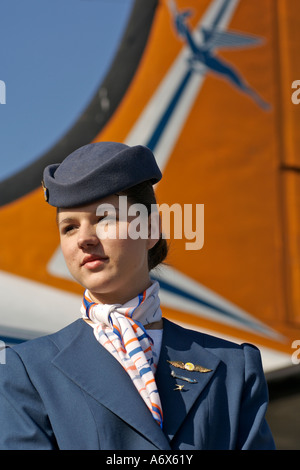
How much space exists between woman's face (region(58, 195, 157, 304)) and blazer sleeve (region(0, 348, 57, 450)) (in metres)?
0.19

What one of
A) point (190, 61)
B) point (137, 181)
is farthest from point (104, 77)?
point (137, 181)

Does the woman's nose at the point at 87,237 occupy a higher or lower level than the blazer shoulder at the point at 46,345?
higher

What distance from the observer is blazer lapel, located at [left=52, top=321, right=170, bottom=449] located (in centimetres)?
107

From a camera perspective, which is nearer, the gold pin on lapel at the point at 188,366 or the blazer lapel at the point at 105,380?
the blazer lapel at the point at 105,380

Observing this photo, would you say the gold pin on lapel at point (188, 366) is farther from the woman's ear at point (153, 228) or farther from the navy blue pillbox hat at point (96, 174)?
the navy blue pillbox hat at point (96, 174)

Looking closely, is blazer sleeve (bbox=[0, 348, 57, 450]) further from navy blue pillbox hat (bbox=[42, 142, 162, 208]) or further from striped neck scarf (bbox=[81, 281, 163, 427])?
navy blue pillbox hat (bbox=[42, 142, 162, 208])

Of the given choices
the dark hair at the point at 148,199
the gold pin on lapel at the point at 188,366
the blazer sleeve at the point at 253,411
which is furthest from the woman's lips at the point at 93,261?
the blazer sleeve at the point at 253,411

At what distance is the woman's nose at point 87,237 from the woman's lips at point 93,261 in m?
0.02

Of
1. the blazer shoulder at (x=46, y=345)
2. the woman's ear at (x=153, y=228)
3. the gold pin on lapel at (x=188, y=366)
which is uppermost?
the woman's ear at (x=153, y=228)

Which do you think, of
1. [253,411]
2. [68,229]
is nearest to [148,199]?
[68,229]

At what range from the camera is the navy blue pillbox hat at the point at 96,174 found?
1110 mm

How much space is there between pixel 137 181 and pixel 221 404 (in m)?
0.41
